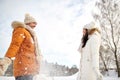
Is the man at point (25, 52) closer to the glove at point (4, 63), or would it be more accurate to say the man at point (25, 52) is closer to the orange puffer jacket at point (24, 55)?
the orange puffer jacket at point (24, 55)

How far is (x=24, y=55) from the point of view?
96.7 inches

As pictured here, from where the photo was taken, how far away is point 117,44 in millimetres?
11195

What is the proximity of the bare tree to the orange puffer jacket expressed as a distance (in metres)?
8.71

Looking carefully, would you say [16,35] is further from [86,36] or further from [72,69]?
[72,69]

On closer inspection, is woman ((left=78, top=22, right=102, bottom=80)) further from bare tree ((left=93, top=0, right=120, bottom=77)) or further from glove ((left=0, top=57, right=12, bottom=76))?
bare tree ((left=93, top=0, right=120, bottom=77))

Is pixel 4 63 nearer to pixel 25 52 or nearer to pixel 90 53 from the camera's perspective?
pixel 25 52

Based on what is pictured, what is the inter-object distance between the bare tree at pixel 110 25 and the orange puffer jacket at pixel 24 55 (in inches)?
343

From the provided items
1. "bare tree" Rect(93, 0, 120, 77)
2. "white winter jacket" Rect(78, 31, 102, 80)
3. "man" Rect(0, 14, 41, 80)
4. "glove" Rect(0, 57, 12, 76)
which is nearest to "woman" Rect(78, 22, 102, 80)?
"white winter jacket" Rect(78, 31, 102, 80)

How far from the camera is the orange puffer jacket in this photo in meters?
2.42

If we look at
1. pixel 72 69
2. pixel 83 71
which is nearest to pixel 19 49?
pixel 83 71

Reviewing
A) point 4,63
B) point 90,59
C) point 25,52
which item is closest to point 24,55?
point 25,52

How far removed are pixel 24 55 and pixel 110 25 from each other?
372 inches

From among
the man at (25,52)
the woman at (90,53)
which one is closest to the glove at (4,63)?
the man at (25,52)

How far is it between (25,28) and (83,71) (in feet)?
3.64
